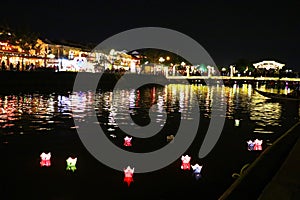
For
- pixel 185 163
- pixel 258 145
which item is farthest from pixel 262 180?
pixel 258 145

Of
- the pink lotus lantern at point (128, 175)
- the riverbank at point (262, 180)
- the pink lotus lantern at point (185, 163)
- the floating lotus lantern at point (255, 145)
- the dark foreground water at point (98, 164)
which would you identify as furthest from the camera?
the floating lotus lantern at point (255, 145)

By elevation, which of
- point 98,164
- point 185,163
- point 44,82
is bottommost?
point 98,164

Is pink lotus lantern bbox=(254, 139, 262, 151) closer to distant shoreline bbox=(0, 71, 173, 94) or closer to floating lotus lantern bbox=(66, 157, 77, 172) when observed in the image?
floating lotus lantern bbox=(66, 157, 77, 172)

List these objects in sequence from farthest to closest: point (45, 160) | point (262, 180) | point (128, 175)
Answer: point (45, 160) → point (128, 175) → point (262, 180)

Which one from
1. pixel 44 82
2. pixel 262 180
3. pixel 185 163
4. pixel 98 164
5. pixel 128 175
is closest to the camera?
pixel 262 180

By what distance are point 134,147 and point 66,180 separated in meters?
4.40

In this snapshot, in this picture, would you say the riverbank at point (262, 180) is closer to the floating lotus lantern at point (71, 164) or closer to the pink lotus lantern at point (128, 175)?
the pink lotus lantern at point (128, 175)

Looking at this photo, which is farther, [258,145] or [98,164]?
[258,145]

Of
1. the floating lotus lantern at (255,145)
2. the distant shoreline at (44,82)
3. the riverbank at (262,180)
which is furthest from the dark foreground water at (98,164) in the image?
the distant shoreline at (44,82)

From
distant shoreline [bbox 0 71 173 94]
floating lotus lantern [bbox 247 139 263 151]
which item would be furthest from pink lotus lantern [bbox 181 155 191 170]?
distant shoreline [bbox 0 71 173 94]

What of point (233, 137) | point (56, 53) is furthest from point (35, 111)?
point (56, 53)

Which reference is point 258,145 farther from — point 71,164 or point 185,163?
point 71,164

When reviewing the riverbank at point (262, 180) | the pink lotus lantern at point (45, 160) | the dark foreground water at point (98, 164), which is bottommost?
the dark foreground water at point (98, 164)

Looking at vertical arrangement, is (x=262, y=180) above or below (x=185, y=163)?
above
